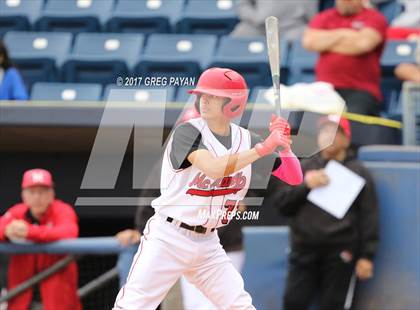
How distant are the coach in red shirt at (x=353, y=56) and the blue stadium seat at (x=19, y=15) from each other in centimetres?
255

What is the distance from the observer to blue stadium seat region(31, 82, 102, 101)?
227 inches

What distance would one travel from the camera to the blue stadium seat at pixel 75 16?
790 centimetres

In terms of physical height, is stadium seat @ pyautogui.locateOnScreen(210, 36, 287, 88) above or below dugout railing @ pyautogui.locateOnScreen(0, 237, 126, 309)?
above

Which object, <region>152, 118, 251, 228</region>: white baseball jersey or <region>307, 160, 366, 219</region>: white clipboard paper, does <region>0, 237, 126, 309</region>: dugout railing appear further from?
<region>152, 118, 251, 228</region>: white baseball jersey

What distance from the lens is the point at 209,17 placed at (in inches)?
308

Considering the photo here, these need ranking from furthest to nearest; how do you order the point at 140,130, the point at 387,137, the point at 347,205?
the point at 387,137
the point at 347,205
the point at 140,130

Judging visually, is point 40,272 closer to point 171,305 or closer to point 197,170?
point 171,305

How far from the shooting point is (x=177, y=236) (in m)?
3.65

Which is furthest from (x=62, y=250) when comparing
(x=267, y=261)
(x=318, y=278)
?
(x=318, y=278)

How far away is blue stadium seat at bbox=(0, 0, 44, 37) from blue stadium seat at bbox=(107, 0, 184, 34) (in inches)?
23.4

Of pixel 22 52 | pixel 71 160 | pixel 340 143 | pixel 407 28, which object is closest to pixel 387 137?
pixel 340 143

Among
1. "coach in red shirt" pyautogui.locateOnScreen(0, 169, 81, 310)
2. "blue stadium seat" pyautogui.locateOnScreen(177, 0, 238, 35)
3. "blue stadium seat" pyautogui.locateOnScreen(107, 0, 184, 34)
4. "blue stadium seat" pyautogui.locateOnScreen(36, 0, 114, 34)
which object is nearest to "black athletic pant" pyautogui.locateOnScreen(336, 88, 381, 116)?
"coach in red shirt" pyautogui.locateOnScreen(0, 169, 81, 310)

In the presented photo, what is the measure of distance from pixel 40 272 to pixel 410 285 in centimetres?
200

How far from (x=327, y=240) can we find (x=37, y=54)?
263cm
